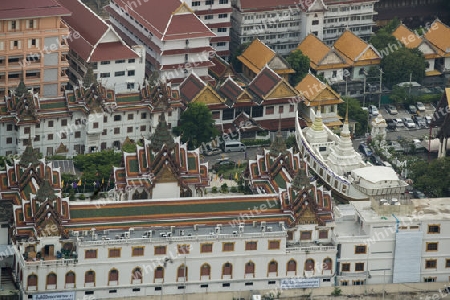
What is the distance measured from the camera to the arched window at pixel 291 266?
18088 centimetres

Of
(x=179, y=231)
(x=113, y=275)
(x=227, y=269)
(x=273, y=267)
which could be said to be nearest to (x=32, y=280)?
(x=113, y=275)

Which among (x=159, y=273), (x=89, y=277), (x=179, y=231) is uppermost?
(x=179, y=231)

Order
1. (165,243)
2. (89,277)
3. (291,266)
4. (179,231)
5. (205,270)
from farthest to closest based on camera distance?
(291,266)
(205,270)
(179,231)
(165,243)
(89,277)

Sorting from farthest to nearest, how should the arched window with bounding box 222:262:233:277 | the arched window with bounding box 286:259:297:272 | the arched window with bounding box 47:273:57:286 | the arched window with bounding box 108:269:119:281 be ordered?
the arched window with bounding box 286:259:297:272, the arched window with bounding box 222:262:233:277, the arched window with bounding box 108:269:119:281, the arched window with bounding box 47:273:57:286

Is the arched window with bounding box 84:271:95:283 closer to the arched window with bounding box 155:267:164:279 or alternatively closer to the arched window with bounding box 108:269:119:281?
the arched window with bounding box 108:269:119:281

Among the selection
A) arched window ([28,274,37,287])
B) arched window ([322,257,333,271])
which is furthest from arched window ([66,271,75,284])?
arched window ([322,257,333,271])

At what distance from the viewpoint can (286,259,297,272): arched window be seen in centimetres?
18088

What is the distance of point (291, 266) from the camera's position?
18100 cm

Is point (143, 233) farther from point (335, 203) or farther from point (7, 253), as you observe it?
point (335, 203)

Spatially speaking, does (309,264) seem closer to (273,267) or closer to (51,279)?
(273,267)

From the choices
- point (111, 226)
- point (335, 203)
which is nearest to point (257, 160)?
point (335, 203)

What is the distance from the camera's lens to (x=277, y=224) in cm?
18138

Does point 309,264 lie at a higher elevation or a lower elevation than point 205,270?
higher

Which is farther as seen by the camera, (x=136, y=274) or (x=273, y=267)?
(x=273, y=267)
